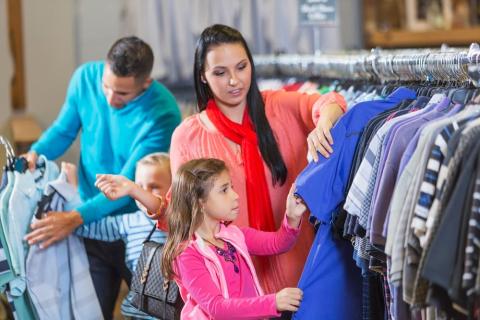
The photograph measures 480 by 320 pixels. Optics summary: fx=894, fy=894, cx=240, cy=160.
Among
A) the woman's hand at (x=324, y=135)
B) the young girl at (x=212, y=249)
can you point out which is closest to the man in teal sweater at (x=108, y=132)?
the young girl at (x=212, y=249)

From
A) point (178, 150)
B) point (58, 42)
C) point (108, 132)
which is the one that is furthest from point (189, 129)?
point (58, 42)

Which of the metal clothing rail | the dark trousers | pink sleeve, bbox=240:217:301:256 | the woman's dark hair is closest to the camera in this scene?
the metal clothing rail

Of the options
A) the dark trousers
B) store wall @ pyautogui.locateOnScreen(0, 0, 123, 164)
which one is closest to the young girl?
the dark trousers

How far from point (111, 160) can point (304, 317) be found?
4.54ft

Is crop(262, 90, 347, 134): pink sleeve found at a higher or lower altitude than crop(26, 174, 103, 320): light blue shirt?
higher

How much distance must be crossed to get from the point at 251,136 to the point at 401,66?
0.55 m

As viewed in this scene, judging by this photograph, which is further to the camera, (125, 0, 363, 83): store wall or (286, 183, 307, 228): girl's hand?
(125, 0, 363, 83): store wall

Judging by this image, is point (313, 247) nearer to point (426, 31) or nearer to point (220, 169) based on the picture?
point (220, 169)

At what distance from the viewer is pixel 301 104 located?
9.88 feet

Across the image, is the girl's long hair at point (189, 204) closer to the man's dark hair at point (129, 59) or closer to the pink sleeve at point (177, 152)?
the pink sleeve at point (177, 152)

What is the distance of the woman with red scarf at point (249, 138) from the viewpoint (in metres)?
2.95

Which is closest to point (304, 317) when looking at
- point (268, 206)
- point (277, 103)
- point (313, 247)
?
point (313, 247)

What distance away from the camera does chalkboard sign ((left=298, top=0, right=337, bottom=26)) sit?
426 cm

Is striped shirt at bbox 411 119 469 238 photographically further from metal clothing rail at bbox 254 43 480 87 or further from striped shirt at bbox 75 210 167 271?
striped shirt at bbox 75 210 167 271
